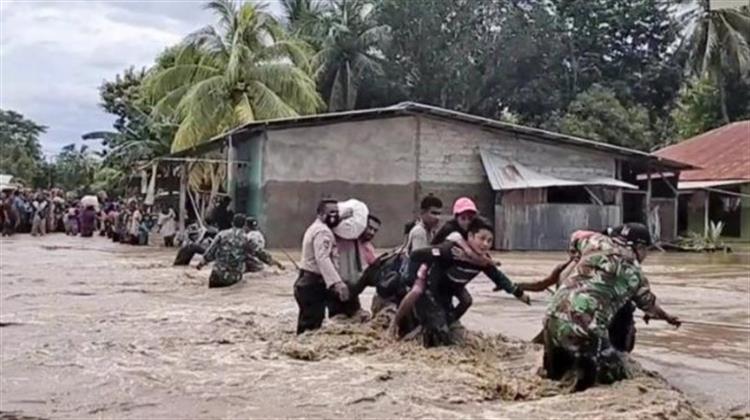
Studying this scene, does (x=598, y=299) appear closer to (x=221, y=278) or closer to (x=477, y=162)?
(x=221, y=278)

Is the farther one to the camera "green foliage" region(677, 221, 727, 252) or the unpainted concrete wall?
"green foliage" region(677, 221, 727, 252)

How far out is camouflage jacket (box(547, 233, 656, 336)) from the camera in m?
6.61

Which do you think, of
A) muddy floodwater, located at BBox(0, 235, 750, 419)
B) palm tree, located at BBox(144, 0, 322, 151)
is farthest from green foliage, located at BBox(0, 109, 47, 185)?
muddy floodwater, located at BBox(0, 235, 750, 419)

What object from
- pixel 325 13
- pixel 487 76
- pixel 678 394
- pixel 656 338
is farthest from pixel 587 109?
pixel 678 394

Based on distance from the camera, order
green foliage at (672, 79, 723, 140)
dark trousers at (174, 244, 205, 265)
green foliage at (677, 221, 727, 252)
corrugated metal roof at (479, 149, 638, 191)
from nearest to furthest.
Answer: dark trousers at (174, 244, 205, 265), corrugated metal roof at (479, 149, 638, 191), green foliage at (677, 221, 727, 252), green foliage at (672, 79, 723, 140)

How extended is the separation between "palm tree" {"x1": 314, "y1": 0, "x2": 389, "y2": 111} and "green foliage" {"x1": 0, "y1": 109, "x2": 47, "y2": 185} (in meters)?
23.5

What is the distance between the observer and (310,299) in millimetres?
9531

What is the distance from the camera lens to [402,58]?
45719 millimetres

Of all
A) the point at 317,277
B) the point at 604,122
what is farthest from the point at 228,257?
the point at 604,122

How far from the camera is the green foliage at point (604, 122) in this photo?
4075 centimetres

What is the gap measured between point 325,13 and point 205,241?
2665 cm

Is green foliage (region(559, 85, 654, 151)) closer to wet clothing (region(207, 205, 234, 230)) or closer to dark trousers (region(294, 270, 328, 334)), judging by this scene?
wet clothing (region(207, 205, 234, 230))

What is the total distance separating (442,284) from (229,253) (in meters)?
7.61

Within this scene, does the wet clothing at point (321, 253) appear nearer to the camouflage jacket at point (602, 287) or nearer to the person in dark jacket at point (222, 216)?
the camouflage jacket at point (602, 287)
